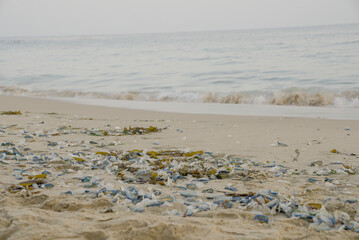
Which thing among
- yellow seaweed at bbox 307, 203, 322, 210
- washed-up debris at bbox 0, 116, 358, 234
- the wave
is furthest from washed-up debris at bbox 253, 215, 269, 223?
the wave

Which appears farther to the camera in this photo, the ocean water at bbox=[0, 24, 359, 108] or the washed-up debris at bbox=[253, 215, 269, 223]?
the ocean water at bbox=[0, 24, 359, 108]

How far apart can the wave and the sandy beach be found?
4810mm

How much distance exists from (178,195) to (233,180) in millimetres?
797

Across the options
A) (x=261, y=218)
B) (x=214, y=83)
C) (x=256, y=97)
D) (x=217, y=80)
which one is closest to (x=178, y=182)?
(x=261, y=218)

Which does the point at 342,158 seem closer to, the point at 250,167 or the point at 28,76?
the point at 250,167

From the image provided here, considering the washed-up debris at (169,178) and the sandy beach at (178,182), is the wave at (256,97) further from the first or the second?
the washed-up debris at (169,178)

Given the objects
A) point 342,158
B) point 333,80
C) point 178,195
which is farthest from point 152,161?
point 333,80

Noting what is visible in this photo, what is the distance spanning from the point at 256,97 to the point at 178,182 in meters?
10.0

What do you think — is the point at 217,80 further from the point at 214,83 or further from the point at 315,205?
the point at 315,205

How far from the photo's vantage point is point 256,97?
13.1 m

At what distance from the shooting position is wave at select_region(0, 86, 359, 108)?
11805 millimetres

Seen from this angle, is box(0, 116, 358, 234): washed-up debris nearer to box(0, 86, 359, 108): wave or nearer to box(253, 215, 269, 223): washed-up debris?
box(253, 215, 269, 223): washed-up debris

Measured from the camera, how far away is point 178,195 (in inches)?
124

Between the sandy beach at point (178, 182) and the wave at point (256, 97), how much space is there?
481 cm
